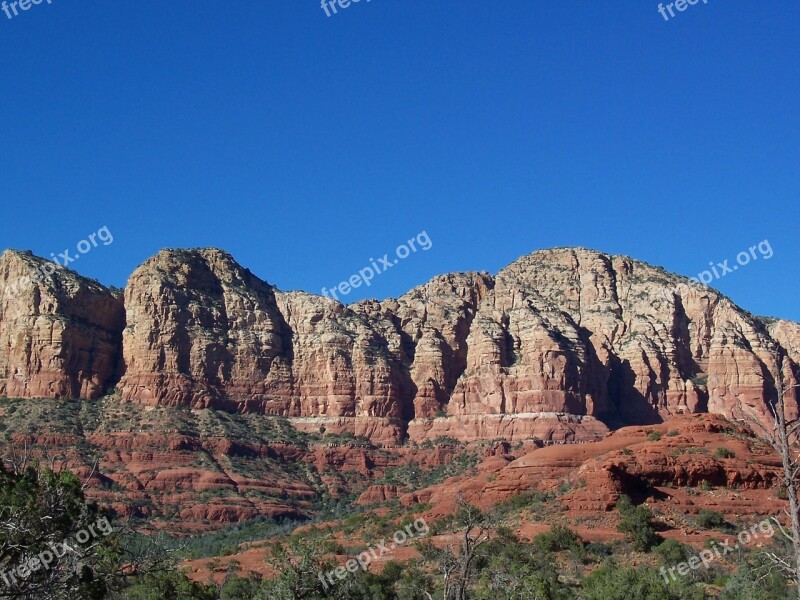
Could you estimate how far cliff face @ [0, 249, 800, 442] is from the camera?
430 feet

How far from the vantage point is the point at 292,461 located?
127000 millimetres

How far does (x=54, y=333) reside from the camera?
421 ft

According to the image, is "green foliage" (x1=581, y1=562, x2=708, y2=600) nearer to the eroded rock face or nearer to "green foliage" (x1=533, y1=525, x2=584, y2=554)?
"green foliage" (x1=533, y1=525, x2=584, y2=554)

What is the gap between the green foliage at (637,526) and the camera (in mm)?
56750

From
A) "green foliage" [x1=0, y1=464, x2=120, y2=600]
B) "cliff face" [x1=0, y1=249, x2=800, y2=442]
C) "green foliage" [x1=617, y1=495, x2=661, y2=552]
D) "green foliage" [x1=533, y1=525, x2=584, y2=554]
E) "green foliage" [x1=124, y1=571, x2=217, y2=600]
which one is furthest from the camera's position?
"cliff face" [x1=0, y1=249, x2=800, y2=442]

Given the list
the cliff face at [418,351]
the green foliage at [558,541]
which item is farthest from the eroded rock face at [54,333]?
the green foliage at [558,541]

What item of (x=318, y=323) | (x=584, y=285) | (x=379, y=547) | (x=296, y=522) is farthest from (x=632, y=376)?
(x=379, y=547)

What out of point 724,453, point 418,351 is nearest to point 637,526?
point 724,453

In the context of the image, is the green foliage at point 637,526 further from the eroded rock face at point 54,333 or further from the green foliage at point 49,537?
the eroded rock face at point 54,333

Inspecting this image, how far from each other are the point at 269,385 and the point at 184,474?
26.8m

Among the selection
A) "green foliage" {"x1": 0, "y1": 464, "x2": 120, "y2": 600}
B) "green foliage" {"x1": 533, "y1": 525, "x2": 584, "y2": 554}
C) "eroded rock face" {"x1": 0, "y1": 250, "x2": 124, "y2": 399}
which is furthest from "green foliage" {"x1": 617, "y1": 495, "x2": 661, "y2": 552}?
"eroded rock face" {"x1": 0, "y1": 250, "x2": 124, "y2": 399}

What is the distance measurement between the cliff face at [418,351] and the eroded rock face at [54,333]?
0.23 meters

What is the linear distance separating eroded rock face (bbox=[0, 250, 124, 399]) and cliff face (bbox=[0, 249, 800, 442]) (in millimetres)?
235

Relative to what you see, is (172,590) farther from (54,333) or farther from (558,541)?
(54,333)
